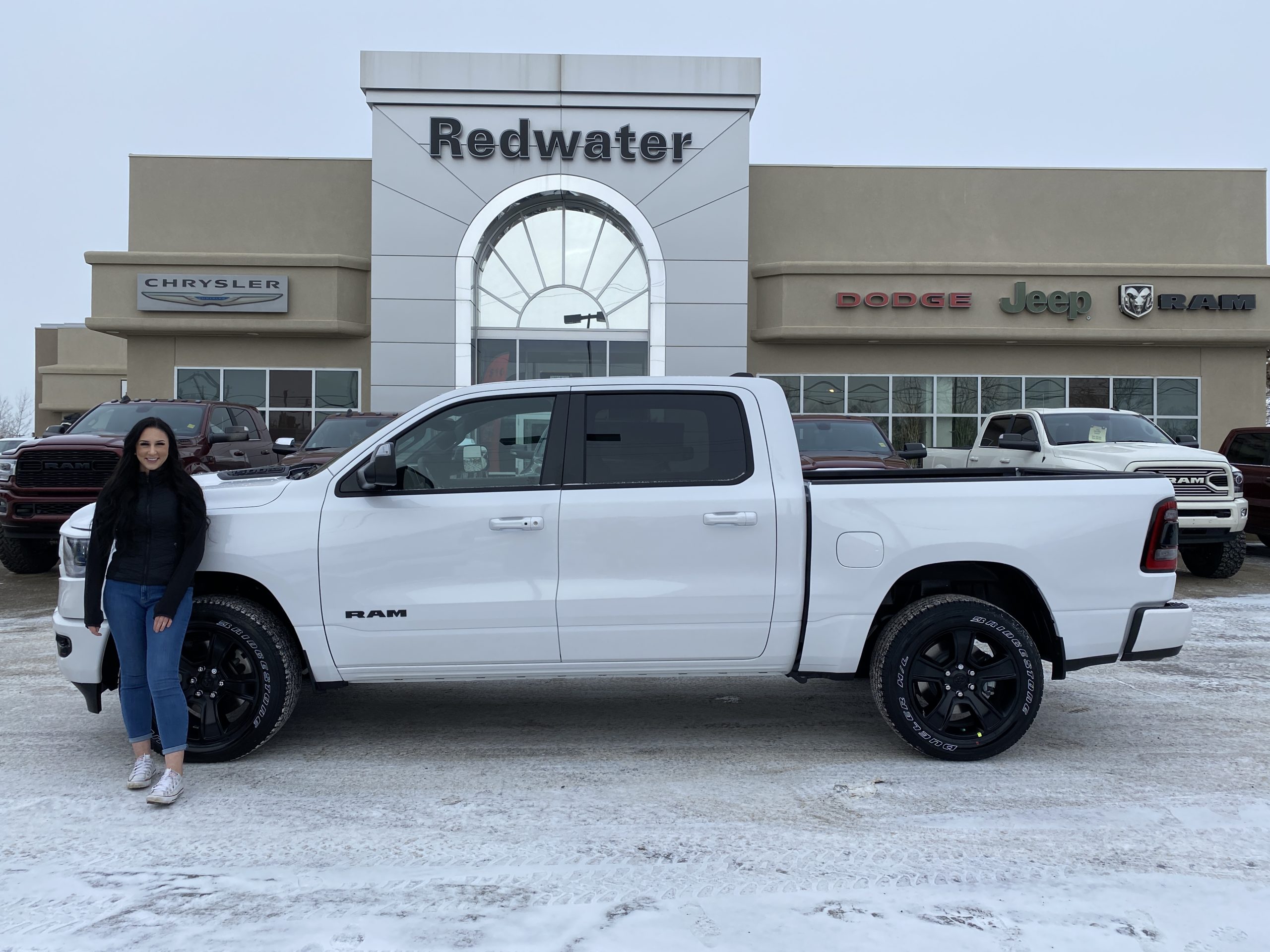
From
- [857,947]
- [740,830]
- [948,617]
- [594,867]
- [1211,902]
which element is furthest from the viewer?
[948,617]

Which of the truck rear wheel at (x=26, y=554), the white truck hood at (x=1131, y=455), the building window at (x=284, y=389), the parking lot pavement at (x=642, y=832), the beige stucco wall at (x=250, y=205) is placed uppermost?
the beige stucco wall at (x=250, y=205)

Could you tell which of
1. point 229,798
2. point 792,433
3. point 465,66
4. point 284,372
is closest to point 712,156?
point 465,66

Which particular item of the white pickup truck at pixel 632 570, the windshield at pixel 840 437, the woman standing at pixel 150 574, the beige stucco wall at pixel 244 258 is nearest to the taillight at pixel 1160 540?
the white pickup truck at pixel 632 570

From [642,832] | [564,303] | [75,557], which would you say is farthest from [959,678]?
[564,303]

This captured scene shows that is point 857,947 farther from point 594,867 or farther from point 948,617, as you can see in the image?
point 948,617

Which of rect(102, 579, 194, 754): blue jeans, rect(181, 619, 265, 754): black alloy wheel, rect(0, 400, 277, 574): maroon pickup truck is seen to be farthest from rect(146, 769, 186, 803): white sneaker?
rect(0, 400, 277, 574): maroon pickup truck

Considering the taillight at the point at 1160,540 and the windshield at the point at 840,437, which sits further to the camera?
the windshield at the point at 840,437

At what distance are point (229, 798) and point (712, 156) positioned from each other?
20.7 meters

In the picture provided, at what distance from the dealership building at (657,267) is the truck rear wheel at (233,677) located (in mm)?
18070

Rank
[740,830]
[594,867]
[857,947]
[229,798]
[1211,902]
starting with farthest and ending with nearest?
[229,798] → [740,830] → [594,867] → [1211,902] → [857,947]

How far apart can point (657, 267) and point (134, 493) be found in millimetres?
19170

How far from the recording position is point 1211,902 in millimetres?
3539

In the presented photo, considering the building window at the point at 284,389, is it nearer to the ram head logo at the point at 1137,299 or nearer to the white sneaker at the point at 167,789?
the ram head logo at the point at 1137,299

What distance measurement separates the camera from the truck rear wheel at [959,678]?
504 cm
